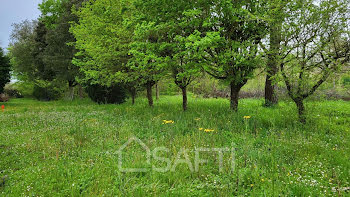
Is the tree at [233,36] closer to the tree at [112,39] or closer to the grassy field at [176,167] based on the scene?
the grassy field at [176,167]

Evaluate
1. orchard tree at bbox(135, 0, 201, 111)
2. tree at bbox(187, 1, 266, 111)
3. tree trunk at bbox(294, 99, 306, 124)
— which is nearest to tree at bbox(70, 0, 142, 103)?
orchard tree at bbox(135, 0, 201, 111)

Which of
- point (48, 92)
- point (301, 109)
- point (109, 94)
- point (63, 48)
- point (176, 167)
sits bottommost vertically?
point (176, 167)

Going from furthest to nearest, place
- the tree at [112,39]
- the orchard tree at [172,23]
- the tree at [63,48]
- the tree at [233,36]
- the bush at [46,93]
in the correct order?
1. the bush at [46,93]
2. the tree at [63,48]
3. the tree at [112,39]
4. the orchard tree at [172,23]
5. the tree at [233,36]

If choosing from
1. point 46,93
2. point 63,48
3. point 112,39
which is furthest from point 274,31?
point 46,93

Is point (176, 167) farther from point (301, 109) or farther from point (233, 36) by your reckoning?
point (233, 36)

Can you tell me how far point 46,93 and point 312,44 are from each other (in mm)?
33567

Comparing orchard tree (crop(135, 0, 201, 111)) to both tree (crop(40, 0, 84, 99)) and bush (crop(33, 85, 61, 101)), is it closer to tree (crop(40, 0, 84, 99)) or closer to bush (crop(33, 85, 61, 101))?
tree (crop(40, 0, 84, 99))

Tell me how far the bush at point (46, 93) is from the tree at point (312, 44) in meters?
30.7

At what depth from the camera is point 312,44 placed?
6586 millimetres

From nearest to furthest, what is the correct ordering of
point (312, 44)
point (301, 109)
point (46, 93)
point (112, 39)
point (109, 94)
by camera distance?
point (312, 44)
point (301, 109)
point (112, 39)
point (109, 94)
point (46, 93)

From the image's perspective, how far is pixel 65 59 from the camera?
20953 millimetres

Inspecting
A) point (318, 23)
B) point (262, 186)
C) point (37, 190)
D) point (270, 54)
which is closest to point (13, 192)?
point (37, 190)

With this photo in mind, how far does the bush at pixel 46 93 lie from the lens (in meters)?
30.4

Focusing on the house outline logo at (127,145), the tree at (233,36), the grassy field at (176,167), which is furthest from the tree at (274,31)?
the house outline logo at (127,145)
